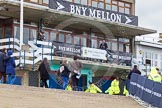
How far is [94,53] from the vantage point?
38531 mm

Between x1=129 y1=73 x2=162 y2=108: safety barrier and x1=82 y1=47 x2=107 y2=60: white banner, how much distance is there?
11.6m

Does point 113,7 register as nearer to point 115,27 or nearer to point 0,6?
point 115,27

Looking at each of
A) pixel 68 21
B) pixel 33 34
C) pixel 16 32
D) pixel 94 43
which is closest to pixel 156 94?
pixel 16 32

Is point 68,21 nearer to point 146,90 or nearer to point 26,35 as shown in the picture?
point 26,35

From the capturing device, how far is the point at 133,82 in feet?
86.3

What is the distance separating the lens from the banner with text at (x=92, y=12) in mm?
37531

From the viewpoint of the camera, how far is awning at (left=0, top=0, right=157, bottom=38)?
3472cm

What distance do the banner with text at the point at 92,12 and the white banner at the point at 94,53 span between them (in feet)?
8.25

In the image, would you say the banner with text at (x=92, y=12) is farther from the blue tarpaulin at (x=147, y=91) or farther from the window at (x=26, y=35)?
the blue tarpaulin at (x=147, y=91)

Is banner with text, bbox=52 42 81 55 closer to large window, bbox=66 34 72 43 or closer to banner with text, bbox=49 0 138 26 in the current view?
large window, bbox=66 34 72 43

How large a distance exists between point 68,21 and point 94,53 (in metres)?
2.73

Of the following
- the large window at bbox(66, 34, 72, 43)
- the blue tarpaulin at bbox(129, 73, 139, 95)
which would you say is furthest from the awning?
the blue tarpaulin at bbox(129, 73, 139, 95)

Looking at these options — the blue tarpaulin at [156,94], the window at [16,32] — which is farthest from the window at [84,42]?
the blue tarpaulin at [156,94]

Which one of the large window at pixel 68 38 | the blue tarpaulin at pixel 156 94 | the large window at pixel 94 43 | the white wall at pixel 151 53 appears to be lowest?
the blue tarpaulin at pixel 156 94
